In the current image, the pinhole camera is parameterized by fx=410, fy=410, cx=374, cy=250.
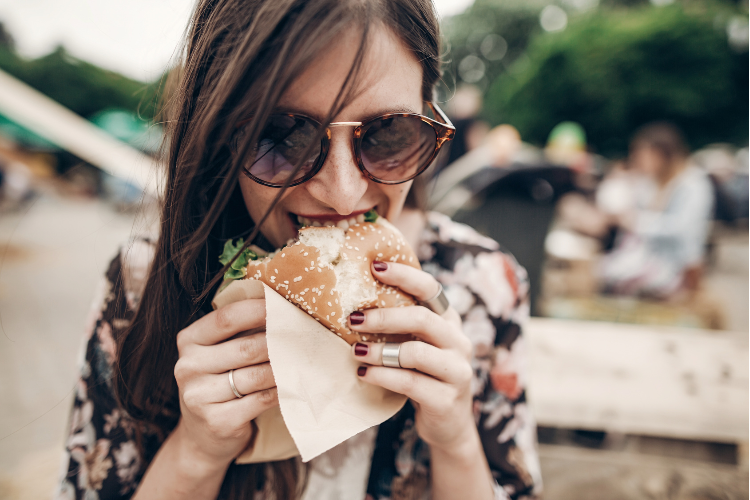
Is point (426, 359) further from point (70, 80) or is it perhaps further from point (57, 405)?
point (70, 80)

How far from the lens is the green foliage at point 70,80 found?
73.0ft

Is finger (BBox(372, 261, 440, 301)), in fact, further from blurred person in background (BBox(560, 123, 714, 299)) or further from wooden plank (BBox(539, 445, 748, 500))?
blurred person in background (BBox(560, 123, 714, 299))

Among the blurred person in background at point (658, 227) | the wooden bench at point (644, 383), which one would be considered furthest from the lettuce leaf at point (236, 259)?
the blurred person in background at point (658, 227)

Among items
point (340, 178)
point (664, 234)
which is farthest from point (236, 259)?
point (664, 234)

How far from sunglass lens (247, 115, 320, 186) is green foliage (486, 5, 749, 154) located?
77.9 ft

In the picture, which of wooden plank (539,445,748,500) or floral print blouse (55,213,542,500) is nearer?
floral print blouse (55,213,542,500)

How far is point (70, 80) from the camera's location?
79.1 feet

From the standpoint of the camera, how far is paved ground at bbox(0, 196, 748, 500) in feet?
7.47

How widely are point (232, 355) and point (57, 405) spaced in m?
1.68

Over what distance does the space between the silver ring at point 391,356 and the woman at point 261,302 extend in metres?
0.01

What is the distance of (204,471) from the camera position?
1201mm

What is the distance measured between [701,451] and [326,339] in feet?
10.3

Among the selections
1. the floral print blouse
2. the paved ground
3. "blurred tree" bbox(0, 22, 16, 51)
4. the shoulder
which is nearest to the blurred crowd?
the paved ground

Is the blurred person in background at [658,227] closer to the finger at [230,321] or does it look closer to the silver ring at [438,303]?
the silver ring at [438,303]
